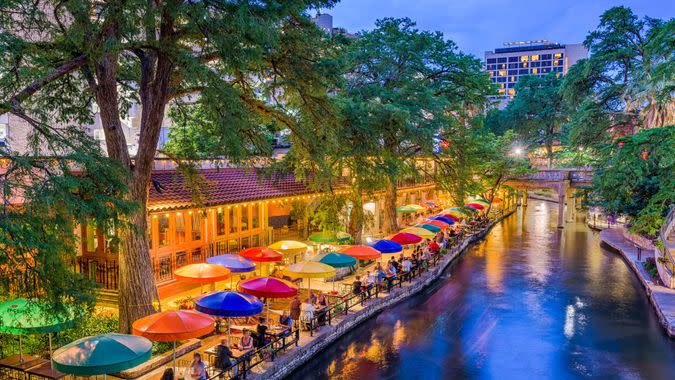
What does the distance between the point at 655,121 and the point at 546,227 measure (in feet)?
57.2

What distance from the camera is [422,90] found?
27.3m

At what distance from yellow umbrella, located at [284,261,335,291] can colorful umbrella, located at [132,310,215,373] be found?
568 cm

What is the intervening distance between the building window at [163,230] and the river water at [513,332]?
7.62m

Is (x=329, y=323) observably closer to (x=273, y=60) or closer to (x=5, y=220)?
(x=273, y=60)

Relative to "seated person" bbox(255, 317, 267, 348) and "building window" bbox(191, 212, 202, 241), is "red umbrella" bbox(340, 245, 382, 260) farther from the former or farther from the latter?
"seated person" bbox(255, 317, 267, 348)

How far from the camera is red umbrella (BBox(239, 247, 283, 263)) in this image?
65.0 feet

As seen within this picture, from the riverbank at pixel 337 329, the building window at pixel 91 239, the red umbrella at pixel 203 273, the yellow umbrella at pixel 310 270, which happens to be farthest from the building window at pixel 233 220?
the riverbank at pixel 337 329

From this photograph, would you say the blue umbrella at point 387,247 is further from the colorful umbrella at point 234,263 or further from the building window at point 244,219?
the colorful umbrella at point 234,263

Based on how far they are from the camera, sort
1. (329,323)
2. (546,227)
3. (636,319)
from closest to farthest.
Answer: (329,323), (636,319), (546,227)

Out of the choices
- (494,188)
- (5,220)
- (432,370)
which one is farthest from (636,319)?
(494,188)

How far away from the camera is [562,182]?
50594 mm

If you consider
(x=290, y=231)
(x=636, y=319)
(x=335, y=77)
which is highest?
(x=335, y=77)

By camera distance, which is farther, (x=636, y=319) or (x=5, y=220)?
(x=636, y=319)

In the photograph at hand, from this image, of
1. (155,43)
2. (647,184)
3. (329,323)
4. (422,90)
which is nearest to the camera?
(155,43)
